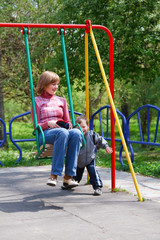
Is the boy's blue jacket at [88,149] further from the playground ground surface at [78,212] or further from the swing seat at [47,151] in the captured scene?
the swing seat at [47,151]

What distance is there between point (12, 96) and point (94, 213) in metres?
10.5

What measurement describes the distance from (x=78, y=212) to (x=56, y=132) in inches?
36.2

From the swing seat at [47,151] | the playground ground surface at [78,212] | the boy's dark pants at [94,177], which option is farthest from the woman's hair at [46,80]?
the playground ground surface at [78,212]

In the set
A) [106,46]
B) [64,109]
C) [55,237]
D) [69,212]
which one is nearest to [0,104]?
[106,46]

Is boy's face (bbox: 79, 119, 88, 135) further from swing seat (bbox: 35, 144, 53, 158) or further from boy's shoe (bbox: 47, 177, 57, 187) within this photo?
boy's shoe (bbox: 47, 177, 57, 187)

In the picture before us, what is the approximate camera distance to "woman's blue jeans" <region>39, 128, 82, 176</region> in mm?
4441

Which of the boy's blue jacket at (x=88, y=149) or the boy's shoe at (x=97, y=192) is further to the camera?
the boy's blue jacket at (x=88, y=149)

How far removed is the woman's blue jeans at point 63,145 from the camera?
4441 mm

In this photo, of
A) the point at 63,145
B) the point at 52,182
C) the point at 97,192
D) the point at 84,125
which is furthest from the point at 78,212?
Answer: the point at 84,125

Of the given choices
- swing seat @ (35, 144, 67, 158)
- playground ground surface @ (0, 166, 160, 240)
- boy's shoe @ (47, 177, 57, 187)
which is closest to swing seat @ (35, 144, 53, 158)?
swing seat @ (35, 144, 67, 158)

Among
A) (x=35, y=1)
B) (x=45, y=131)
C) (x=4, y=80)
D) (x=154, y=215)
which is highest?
(x=35, y=1)

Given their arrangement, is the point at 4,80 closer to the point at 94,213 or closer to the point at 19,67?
the point at 19,67

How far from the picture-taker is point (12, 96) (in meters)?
14.1

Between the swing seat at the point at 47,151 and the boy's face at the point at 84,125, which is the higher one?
the boy's face at the point at 84,125
